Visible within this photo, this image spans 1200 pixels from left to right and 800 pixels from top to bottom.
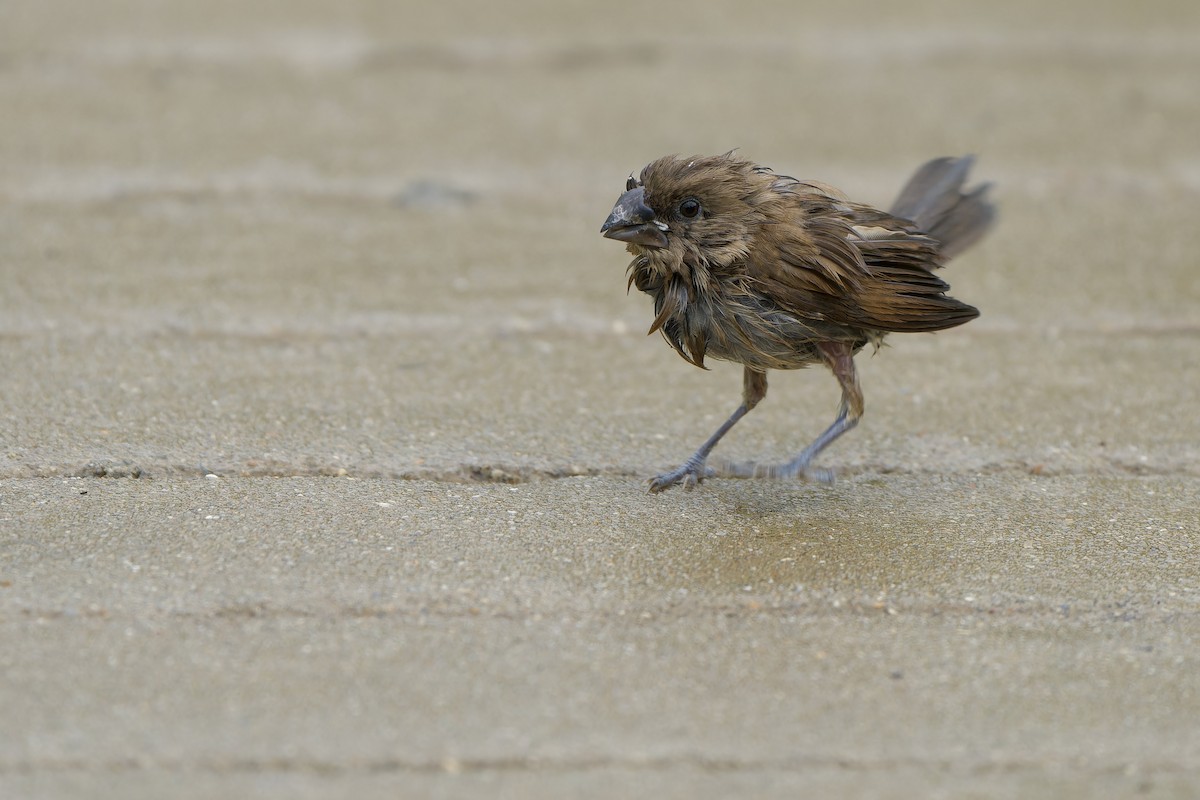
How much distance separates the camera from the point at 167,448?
4566 millimetres

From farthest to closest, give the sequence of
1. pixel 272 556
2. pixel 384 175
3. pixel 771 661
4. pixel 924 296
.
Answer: pixel 384 175 → pixel 924 296 → pixel 272 556 → pixel 771 661

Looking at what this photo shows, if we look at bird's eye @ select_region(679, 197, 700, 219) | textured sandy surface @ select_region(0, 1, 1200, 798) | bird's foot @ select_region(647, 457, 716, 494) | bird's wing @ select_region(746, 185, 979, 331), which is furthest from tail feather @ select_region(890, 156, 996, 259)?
bird's foot @ select_region(647, 457, 716, 494)

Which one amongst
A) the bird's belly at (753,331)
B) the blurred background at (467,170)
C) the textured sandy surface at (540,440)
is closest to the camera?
the textured sandy surface at (540,440)

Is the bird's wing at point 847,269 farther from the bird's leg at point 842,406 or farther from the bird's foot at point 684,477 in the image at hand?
the bird's foot at point 684,477

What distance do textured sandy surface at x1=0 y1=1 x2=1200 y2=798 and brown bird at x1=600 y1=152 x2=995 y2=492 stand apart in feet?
1.59

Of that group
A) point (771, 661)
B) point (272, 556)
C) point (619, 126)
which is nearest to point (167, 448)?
point (272, 556)

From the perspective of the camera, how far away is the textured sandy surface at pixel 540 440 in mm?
3143

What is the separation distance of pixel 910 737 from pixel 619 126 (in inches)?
213

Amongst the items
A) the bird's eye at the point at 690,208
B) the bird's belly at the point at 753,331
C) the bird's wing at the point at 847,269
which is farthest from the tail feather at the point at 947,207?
the bird's eye at the point at 690,208

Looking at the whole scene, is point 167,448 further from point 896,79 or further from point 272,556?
point 896,79

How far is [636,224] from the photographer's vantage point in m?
4.27

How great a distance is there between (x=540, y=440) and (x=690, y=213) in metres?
0.98

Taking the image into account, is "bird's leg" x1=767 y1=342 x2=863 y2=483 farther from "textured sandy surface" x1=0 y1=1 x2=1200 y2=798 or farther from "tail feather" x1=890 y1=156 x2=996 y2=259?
"tail feather" x1=890 y1=156 x2=996 y2=259

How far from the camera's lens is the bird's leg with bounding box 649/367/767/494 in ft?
14.7
